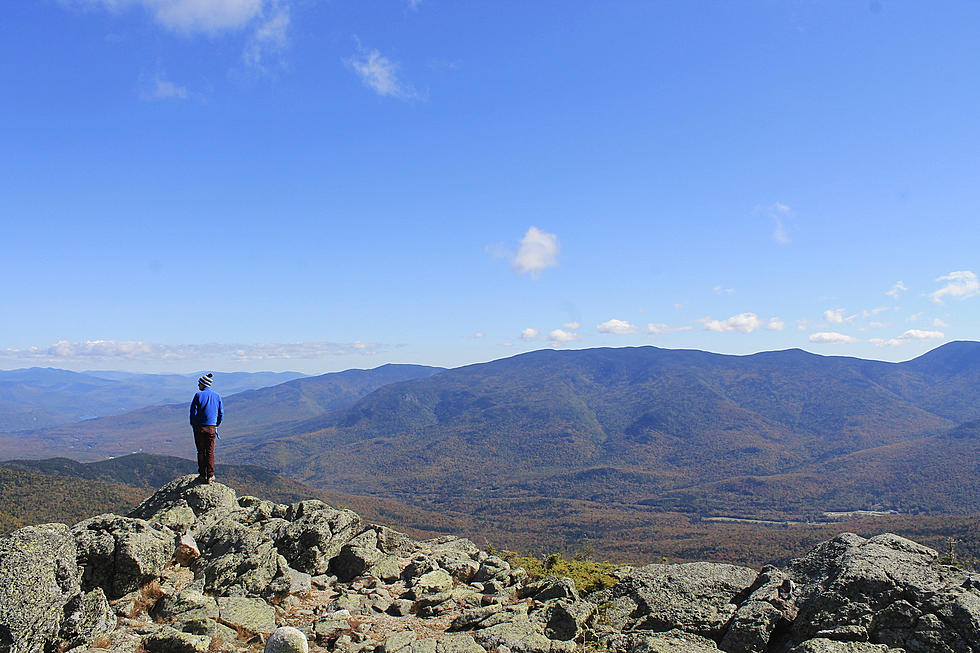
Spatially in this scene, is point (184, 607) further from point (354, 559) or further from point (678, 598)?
point (678, 598)

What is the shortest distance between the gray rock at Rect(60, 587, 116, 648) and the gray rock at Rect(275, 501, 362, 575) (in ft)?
18.9

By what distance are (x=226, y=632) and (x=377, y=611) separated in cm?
394

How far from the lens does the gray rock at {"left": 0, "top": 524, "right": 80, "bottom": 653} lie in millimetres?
10180

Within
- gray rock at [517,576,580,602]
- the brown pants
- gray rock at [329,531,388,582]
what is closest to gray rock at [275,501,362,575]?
gray rock at [329,531,388,582]

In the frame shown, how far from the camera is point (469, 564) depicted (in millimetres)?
18219

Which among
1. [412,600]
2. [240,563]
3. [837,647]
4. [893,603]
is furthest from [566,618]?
[240,563]

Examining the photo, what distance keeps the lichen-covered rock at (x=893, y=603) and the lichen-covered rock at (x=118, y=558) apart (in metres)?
15.2

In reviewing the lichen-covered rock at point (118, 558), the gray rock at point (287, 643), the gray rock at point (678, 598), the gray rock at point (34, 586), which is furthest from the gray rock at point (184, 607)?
the gray rock at point (678, 598)

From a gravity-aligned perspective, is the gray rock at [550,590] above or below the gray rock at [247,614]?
below

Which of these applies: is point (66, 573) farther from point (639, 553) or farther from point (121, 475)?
point (121, 475)

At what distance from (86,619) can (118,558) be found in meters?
2.23

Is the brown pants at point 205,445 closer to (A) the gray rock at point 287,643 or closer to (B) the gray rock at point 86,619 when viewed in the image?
(B) the gray rock at point 86,619

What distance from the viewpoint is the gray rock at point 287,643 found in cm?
1037

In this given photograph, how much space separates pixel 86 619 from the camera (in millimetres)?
11211
